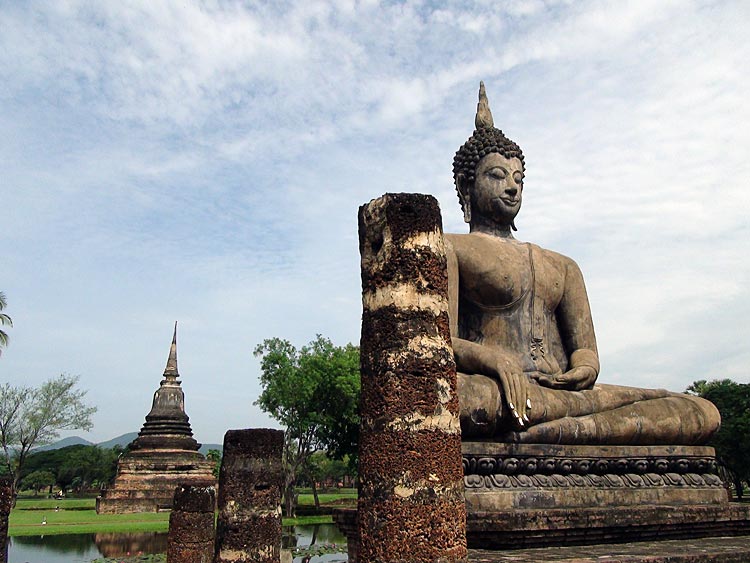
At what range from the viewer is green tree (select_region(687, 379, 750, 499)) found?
112 ft

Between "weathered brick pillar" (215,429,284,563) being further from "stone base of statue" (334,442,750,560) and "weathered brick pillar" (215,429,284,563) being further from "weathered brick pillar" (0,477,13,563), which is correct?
"stone base of statue" (334,442,750,560)

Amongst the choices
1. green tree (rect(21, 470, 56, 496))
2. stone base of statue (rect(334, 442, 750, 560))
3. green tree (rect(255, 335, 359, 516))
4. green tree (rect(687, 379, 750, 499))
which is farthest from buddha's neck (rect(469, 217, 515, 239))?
green tree (rect(21, 470, 56, 496))

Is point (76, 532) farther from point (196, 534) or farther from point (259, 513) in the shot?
point (259, 513)

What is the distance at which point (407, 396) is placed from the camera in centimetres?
437

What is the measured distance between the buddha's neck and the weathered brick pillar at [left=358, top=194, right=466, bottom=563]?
360 cm

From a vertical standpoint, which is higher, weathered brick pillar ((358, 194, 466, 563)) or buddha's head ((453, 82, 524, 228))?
buddha's head ((453, 82, 524, 228))

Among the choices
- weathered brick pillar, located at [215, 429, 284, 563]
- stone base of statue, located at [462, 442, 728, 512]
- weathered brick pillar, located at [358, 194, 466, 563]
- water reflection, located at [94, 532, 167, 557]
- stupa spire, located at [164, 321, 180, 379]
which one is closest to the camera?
weathered brick pillar, located at [358, 194, 466, 563]

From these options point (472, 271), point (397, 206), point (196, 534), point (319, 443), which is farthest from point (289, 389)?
point (397, 206)

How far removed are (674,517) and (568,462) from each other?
0.97 meters

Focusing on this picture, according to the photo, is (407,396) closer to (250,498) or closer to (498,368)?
(498,368)

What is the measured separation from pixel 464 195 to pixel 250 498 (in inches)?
226

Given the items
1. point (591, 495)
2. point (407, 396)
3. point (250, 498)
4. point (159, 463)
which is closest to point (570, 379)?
point (591, 495)

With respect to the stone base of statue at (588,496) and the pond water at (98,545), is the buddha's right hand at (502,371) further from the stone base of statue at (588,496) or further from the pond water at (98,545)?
the pond water at (98,545)

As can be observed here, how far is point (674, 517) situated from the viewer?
608 cm
